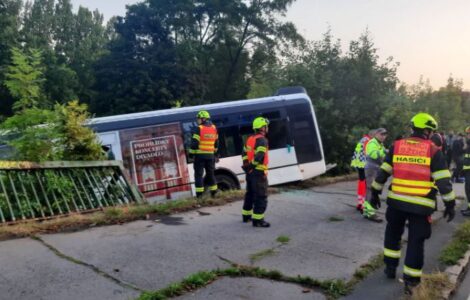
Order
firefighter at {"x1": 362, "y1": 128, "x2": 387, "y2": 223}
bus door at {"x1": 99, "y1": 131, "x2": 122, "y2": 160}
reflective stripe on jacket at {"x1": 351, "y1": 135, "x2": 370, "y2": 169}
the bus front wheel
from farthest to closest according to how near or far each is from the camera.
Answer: the bus front wheel
bus door at {"x1": 99, "y1": 131, "x2": 122, "y2": 160}
reflective stripe on jacket at {"x1": 351, "y1": 135, "x2": 370, "y2": 169}
firefighter at {"x1": 362, "y1": 128, "x2": 387, "y2": 223}

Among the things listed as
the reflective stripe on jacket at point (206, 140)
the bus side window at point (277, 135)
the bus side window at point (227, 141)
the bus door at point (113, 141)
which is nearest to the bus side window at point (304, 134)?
the bus side window at point (277, 135)

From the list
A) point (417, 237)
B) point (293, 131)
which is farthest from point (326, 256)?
point (293, 131)

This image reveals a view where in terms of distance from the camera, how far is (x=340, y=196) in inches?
414

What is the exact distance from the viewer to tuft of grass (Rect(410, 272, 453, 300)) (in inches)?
167

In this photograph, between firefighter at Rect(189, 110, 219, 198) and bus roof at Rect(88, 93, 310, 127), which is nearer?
firefighter at Rect(189, 110, 219, 198)

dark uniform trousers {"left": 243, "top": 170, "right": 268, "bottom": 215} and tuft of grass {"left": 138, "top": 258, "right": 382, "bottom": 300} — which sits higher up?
dark uniform trousers {"left": 243, "top": 170, "right": 268, "bottom": 215}

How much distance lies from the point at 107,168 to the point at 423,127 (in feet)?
19.2

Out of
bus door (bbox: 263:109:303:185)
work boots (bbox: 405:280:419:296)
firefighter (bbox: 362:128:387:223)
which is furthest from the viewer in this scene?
bus door (bbox: 263:109:303:185)

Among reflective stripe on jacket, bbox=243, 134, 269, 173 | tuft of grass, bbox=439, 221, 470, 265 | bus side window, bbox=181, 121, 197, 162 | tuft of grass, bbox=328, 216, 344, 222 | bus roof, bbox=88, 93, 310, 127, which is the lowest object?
tuft of grass, bbox=439, 221, 470, 265

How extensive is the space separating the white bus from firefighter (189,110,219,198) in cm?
209

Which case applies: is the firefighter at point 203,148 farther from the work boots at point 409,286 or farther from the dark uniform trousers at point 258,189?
the work boots at point 409,286

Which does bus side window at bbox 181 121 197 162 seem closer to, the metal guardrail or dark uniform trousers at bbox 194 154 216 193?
dark uniform trousers at bbox 194 154 216 193

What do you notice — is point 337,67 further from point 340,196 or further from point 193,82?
point 193,82

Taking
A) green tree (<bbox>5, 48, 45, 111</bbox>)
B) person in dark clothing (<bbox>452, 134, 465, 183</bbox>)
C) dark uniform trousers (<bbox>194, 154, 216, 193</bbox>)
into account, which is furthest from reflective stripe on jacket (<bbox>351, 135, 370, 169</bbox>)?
person in dark clothing (<bbox>452, 134, 465, 183</bbox>)
